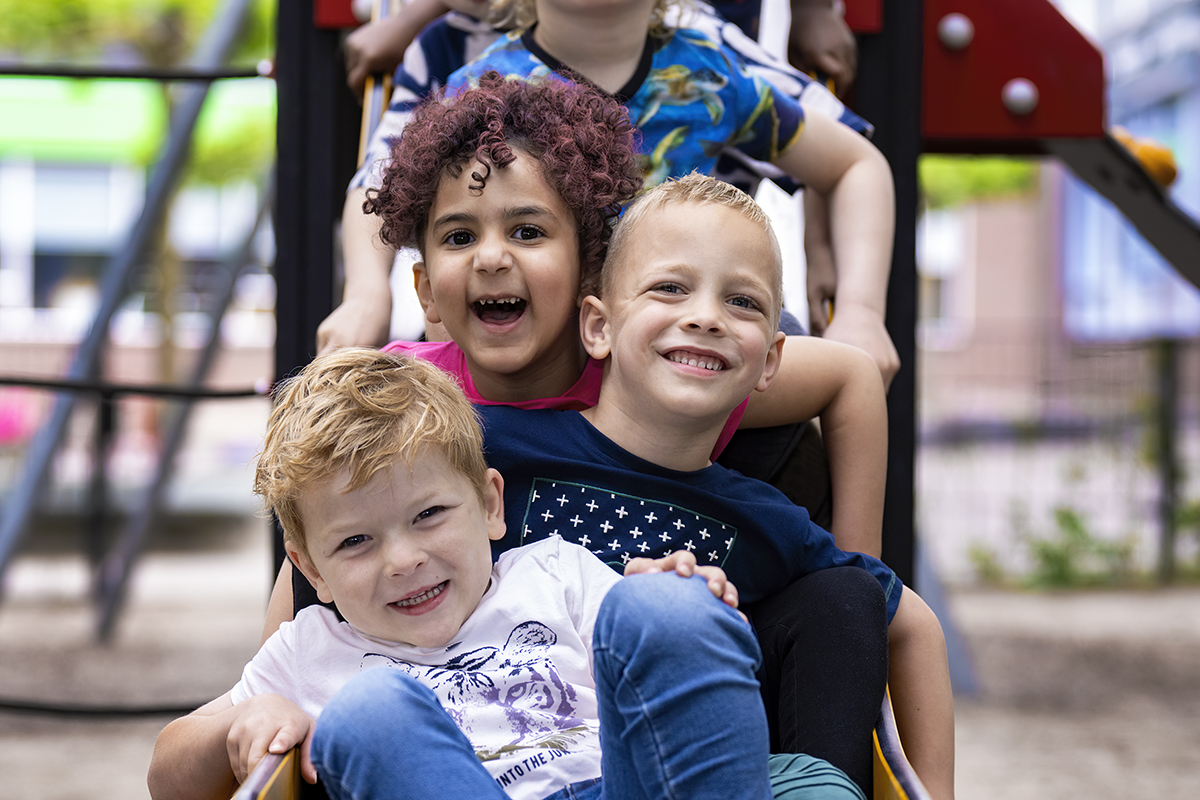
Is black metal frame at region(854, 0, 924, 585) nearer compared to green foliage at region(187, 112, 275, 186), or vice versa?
black metal frame at region(854, 0, 924, 585)

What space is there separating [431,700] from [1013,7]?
2136mm

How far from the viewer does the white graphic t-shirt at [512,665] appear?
116 cm

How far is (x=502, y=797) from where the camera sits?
3.39ft

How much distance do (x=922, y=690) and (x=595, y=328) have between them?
22.7 inches

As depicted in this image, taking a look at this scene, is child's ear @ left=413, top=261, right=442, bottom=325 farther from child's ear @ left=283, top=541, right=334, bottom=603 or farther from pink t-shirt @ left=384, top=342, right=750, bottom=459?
child's ear @ left=283, top=541, right=334, bottom=603

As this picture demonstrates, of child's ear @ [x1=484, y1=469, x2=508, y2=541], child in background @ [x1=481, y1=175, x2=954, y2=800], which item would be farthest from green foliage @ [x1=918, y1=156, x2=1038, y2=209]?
child's ear @ [x1=484, y1=469, x2=508, y2=541]

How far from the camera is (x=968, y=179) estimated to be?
1072cm

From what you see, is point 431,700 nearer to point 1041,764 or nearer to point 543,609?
point 543,609

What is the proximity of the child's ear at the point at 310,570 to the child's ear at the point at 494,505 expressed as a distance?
0.19 meters

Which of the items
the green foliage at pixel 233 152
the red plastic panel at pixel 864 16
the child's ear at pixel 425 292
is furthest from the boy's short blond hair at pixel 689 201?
the green foliage at pixel 233 152

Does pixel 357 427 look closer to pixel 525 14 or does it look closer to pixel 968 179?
pixel 525 14

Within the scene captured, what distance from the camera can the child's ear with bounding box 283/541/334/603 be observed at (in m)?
1.26

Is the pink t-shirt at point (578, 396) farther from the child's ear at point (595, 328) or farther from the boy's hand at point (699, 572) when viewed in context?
the boy's hand at point (699, 572)

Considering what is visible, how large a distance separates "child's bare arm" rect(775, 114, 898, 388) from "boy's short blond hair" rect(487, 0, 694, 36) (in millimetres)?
282
